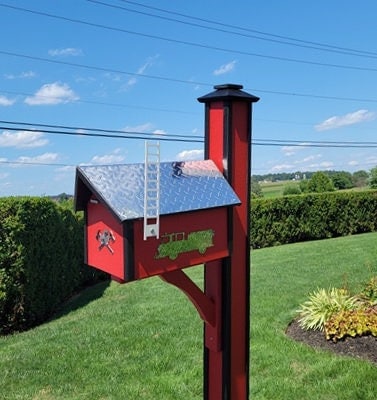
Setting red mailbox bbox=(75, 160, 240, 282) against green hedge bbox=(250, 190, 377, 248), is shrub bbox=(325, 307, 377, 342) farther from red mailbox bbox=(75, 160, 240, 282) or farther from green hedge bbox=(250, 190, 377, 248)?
green hedge bbox=(250, 190, 377, 248)

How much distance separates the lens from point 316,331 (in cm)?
470

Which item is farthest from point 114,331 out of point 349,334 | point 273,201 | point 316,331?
point 273,201

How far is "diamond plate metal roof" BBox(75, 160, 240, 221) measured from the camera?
1711mm

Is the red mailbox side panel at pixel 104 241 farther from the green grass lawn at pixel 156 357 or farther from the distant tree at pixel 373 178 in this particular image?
the distant tree at pixel 373 178

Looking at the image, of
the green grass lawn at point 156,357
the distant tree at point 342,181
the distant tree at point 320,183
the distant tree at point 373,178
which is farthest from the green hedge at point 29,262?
the distant tree at point 342,181

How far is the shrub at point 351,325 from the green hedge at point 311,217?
939 cm

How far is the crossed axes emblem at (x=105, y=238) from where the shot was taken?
5.94ft

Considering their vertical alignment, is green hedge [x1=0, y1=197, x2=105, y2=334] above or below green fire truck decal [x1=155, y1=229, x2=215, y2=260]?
below

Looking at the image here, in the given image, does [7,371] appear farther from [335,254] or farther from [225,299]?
[335,254]

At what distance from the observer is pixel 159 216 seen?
1735mm

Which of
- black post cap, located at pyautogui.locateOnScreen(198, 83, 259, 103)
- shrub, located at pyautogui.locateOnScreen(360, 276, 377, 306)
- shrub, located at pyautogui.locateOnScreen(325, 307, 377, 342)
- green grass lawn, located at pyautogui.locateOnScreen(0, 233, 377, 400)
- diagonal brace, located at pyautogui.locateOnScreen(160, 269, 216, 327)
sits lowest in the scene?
green grass lawn, located at pyautogui.locateOnScreen(0, 233, 377, 400)

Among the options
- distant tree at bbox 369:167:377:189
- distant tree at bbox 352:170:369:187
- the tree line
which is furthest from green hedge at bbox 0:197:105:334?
distant tree at bbox 352:170:369:187

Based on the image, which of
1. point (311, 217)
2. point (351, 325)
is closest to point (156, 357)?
point (351, 325)

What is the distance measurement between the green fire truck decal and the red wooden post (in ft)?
0.58
